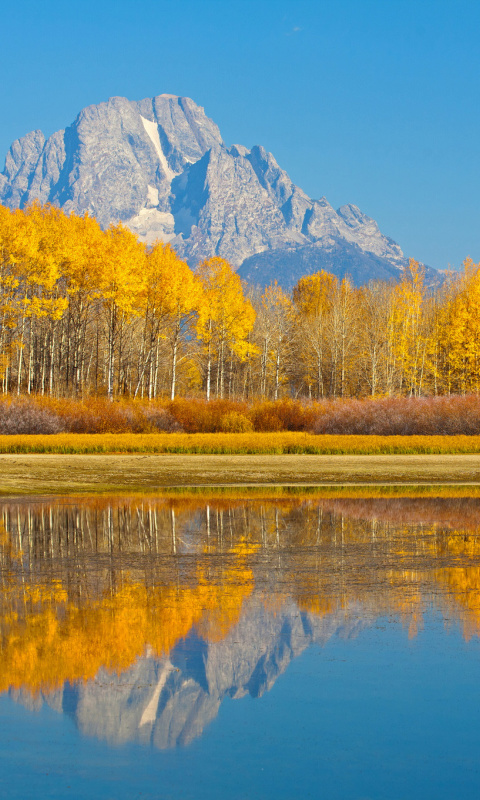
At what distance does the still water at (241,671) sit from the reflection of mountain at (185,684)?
2 cm

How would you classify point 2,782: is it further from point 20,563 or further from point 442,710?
point 20,563

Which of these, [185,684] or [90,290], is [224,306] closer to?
[90,290]

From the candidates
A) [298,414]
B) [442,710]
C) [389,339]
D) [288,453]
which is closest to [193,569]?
[442,710]

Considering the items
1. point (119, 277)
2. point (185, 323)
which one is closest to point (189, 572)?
point (119, 277)

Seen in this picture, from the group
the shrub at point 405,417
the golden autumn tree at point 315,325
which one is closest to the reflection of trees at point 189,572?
the shrub at point 405,417

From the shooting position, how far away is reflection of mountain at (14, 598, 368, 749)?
5.16 metres

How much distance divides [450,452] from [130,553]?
21.9 m

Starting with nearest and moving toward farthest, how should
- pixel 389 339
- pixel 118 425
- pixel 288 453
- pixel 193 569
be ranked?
1. pixel 193 569
2. pixel 288 453
3. pixel 118 425
4. pixel 389 339

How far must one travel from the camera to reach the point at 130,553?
36.8ft

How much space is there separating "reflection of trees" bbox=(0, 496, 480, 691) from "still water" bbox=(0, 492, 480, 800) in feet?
0.12

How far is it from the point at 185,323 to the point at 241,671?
5104 centimetres

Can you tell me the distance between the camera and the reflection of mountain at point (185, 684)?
5156mm

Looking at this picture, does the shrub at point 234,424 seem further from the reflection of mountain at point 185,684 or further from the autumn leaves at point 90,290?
the reflection of mountain at point 185,684

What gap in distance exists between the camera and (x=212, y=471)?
2456 centimetres
